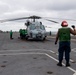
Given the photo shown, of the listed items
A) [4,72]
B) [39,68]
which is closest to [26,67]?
[39,68]

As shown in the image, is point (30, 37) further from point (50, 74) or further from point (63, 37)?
point (50, 74)

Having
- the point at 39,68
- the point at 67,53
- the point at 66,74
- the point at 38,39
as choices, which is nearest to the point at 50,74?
the point at 66,74

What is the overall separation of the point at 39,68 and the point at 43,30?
1848 centimetres

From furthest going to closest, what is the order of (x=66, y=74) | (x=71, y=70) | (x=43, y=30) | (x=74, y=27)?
(x=43, y=30), (x=74, y=27), (x=71, y=70), (x=66, y=74)

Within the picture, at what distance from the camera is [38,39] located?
89.7ft

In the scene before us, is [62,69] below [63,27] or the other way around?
below

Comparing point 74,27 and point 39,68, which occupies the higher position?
point 74,27

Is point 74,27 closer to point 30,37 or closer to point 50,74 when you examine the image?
point 50,74

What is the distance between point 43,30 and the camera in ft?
89.5

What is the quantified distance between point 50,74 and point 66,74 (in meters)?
0.53

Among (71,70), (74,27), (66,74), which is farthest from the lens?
(74,27)

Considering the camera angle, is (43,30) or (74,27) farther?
(43,30)

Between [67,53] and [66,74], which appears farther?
[67,53]

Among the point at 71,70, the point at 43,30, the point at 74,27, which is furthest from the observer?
the point at 43,30
